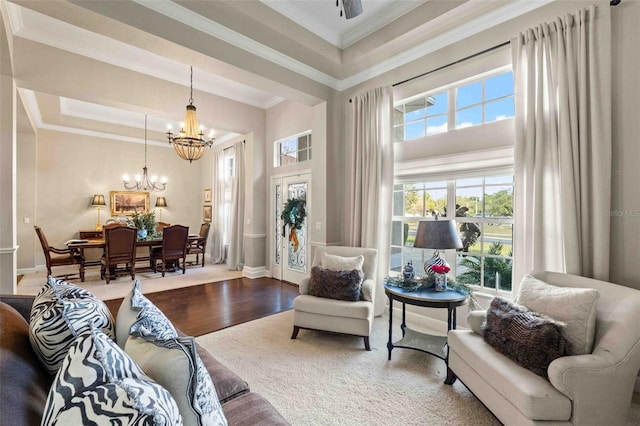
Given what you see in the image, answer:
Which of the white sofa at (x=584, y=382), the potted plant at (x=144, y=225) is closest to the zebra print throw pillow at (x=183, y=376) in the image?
the white sofa at (x=584, y=382)

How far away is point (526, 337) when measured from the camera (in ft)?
5.74

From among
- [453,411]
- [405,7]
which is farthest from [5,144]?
[453,411]

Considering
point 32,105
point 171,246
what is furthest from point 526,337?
point 32,105

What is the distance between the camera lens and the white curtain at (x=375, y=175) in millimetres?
3686

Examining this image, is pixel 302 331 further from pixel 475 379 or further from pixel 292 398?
pixel 475 379

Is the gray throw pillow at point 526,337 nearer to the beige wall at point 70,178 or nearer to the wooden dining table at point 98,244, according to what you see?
the wooden dining table at point 98,244

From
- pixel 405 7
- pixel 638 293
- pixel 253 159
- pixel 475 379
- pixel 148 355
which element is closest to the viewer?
pixel 148 355

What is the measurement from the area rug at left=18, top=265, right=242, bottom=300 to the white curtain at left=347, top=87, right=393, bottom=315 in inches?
135

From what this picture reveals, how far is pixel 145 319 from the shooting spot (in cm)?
127

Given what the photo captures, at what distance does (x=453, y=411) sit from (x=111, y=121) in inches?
342

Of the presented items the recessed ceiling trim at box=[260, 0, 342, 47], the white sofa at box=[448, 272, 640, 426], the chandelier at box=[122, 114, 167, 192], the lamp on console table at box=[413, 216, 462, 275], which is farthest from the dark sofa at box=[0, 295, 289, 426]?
the chandelier at box=[122, 114, 167, 192]

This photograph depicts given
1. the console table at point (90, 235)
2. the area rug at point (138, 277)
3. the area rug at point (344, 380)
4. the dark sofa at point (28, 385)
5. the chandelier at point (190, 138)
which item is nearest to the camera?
the dark sofa at point (28, 385)

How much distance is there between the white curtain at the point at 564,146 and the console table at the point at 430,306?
71 cm

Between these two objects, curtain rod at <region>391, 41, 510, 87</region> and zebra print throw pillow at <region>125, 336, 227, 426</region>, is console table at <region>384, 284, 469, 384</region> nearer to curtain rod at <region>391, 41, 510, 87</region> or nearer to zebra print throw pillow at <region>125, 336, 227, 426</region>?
zebra print throw pillow at <region>125, 336, 227, 426</region>
